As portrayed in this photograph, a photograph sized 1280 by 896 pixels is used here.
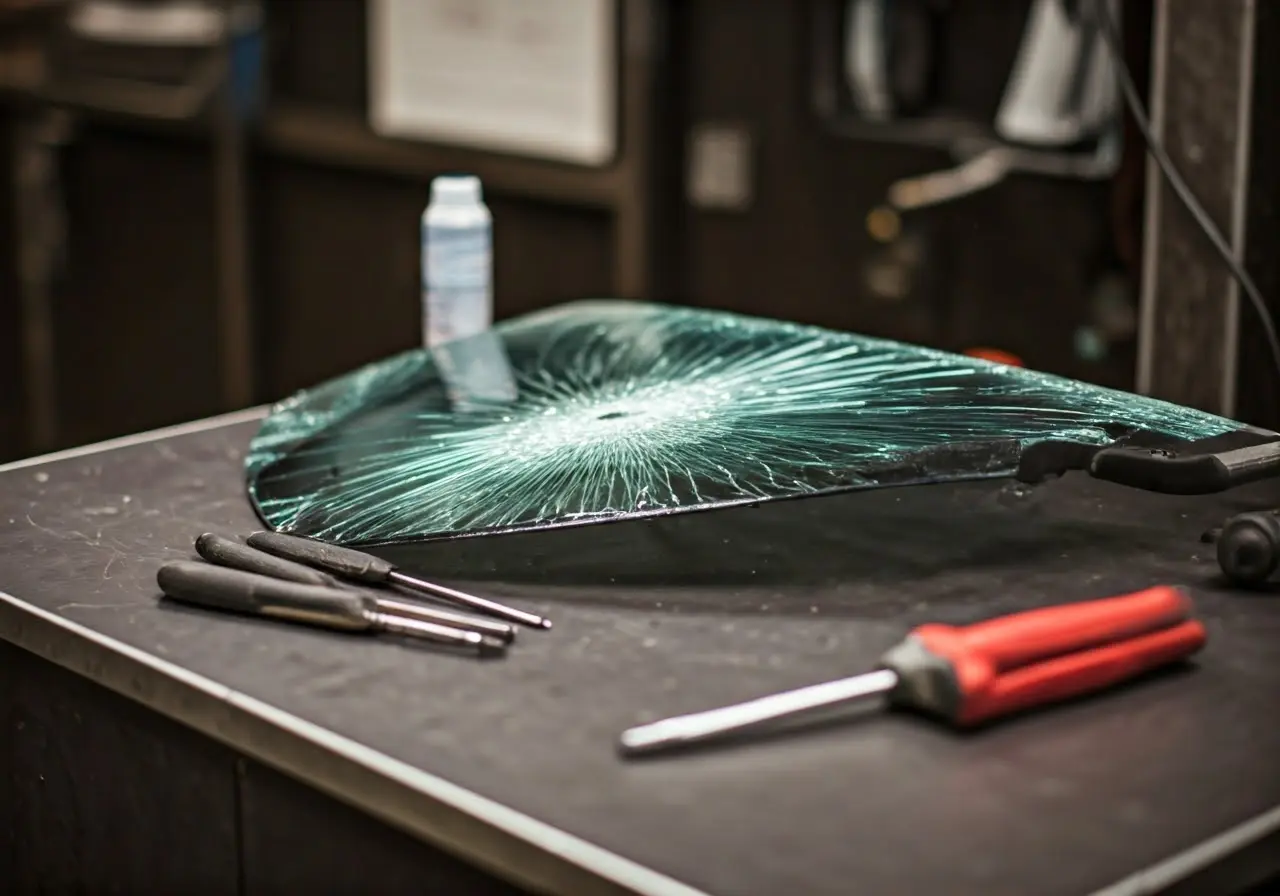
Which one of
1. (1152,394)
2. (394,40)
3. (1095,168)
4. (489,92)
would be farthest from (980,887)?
(394,40)

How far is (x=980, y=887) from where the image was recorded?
61 cm

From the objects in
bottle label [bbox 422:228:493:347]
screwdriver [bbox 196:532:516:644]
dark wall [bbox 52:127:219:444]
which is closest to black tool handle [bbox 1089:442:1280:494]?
screwdriver [bbox 196:532:516:644]

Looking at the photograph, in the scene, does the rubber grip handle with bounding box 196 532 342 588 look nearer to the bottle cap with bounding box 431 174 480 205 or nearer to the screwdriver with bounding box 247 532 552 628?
the screwdriver with bounding box 247 532 552 628

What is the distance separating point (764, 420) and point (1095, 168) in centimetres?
118

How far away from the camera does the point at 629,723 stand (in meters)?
0.75

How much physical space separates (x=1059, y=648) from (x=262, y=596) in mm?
398

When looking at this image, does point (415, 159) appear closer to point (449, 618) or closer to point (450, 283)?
point (450, 283)

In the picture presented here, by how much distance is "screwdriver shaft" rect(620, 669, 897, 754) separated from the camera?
718 mm

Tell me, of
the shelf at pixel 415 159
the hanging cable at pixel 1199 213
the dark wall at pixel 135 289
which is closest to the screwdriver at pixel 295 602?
the hanging cable at pixel 1199 213

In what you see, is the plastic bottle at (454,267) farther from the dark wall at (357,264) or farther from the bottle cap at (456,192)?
the dark wall at (357,264)

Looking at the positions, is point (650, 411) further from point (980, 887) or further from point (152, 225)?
point (152, 225)

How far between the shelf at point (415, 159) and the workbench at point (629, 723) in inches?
58.6

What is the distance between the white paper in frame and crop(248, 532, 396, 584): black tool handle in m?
1.61

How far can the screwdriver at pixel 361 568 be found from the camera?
0.86m
